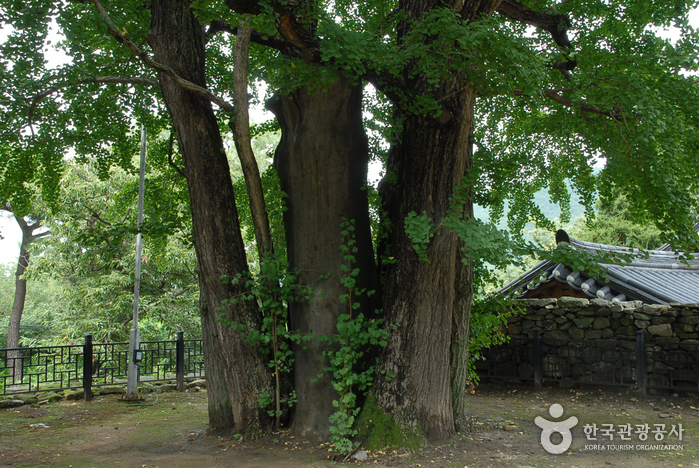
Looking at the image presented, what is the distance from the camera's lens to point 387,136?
6.72 metres

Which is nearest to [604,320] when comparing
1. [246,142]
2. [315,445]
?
[315,445]

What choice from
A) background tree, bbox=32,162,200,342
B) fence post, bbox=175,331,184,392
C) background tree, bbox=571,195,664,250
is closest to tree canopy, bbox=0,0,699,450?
fence post, bbox=175,331,184,392

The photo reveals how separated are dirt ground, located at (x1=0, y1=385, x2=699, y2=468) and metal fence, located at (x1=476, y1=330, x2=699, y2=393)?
0.33 meters

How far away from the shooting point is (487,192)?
720 centimetres

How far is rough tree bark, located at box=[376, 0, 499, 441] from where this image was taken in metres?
5.13

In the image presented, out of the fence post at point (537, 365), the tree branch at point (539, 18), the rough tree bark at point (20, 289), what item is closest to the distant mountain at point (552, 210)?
the tree branch at point (539, 18)

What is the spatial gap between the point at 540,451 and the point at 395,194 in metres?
2.98

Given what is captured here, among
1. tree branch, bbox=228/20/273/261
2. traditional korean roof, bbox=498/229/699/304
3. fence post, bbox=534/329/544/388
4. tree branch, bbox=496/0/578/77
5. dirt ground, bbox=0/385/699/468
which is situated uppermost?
tree branch, bbox=496/0/578/77

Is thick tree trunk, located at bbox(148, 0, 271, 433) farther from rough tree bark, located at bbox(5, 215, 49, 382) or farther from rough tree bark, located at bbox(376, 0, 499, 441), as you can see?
rough tree bark, located at bbox(5, 215, 49, 382)

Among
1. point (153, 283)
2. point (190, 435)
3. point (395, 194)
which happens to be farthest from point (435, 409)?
point (153, 283)

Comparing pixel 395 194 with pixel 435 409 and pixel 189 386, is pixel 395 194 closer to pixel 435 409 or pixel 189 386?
pixel 435 409

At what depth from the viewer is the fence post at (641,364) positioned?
851 cm

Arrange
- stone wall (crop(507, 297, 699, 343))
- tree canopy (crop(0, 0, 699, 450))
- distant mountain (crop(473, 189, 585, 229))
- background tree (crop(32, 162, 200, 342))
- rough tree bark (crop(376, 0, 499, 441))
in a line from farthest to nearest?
1. background tree (crop(32, 162, 200, 342))
2. distant mountain (crop(473, 189, 585, 229))
3. stone wall (crop(507, 297, 699, 343))
4. rough tree bark (crop(376, 0, 499, 441))
5. tree canopy (crop(0, 0, 699, 450))

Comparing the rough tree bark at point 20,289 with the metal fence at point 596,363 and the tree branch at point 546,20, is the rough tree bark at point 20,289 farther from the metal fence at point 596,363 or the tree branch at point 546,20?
the tree branch at point 546,20
